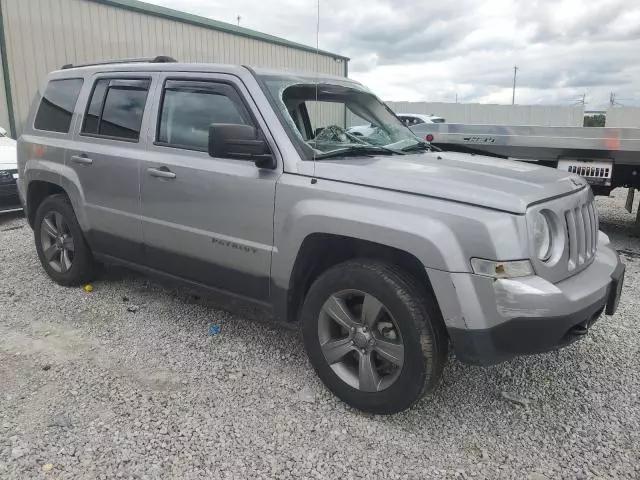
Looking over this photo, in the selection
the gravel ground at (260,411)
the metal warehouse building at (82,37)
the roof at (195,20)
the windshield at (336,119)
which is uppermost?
the roof at (195,20)

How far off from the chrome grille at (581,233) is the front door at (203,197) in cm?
163

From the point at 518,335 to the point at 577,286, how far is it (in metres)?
0.46

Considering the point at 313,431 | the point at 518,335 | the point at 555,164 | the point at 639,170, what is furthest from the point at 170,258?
the point at 639,170

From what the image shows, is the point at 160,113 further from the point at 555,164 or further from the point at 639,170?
the point at 639,170

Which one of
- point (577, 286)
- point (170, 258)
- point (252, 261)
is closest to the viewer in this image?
point (577, 286)

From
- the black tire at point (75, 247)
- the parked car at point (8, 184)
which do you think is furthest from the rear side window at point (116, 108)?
the parked car at point (8, 184)

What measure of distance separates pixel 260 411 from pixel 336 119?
2107 mm

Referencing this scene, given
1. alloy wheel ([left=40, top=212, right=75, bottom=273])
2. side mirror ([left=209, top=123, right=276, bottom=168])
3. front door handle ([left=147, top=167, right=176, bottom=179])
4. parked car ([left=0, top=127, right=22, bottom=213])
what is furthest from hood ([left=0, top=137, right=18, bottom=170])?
side mirror ([left=209, top=123, right=276, bottom=168])

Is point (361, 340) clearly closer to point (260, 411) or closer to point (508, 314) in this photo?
point (260, 411)

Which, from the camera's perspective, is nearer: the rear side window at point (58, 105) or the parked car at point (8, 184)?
the rear side window at point (58, 105)

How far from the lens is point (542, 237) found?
2600mm

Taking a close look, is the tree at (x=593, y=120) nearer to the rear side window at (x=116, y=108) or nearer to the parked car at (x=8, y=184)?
the parked car at (x=8, y=184)

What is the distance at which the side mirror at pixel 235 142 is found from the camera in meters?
2.95

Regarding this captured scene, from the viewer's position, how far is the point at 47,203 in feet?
15.7
